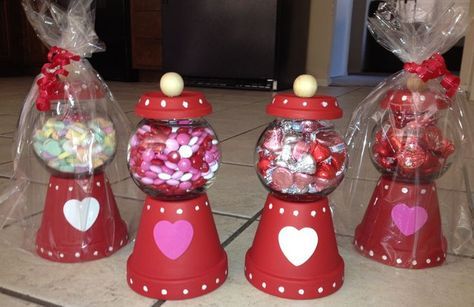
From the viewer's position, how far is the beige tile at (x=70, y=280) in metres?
0.59

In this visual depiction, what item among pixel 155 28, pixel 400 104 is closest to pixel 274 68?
pixel 155 28

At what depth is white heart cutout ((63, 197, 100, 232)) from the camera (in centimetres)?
70

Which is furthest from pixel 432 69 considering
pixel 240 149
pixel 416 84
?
pixel 240 149

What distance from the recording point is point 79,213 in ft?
2.31

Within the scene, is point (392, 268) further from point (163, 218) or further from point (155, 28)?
point (155, 28)

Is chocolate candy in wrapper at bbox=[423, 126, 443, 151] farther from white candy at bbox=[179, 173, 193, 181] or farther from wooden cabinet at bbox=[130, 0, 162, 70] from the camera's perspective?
wooden cabinet at bbox=[130, 0, 162, 70]

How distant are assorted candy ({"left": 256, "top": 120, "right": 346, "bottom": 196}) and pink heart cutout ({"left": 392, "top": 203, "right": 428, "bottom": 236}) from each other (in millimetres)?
138

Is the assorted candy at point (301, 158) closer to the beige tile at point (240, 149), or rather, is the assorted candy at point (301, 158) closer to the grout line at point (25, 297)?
the grout line at point (25, 297)

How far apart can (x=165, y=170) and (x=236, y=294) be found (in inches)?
7.1

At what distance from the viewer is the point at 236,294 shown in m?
0.61

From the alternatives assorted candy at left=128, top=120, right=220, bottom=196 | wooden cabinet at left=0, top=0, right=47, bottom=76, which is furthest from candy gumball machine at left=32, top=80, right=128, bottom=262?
wooden cabinet at left=0, top=0, right=47, bottom=76

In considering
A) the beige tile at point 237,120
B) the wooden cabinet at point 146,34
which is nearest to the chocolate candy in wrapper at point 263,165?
the beige tile at point 237,120

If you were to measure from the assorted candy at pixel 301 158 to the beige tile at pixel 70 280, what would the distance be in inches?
8.7

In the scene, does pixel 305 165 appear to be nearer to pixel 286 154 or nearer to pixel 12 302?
pixel 286 154
